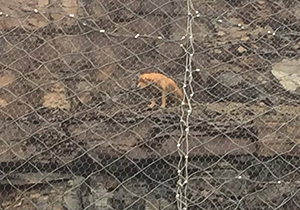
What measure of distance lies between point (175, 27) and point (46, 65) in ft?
1.41

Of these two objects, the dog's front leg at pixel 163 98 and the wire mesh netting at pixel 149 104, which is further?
the dog's front leg at pixel 163 98

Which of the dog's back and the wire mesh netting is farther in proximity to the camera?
the dog's back

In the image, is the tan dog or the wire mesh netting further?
the tan dog

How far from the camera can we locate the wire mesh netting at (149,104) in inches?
80.1

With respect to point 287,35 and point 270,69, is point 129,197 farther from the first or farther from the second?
point 287,35

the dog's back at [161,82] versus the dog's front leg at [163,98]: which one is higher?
the dog's back at [161,82]

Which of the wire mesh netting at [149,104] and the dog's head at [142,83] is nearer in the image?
the wire mesh netting at [149,104]

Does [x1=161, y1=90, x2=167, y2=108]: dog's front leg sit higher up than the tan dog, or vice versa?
the tan dog

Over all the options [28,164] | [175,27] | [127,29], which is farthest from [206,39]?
[28,164]

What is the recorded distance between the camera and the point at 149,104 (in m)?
2.14

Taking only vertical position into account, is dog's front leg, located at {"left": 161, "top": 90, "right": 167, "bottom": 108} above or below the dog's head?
below

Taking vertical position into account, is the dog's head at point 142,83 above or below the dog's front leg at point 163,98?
above

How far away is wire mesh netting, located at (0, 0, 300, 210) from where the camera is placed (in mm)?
2035

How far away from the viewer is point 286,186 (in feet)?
6.73
